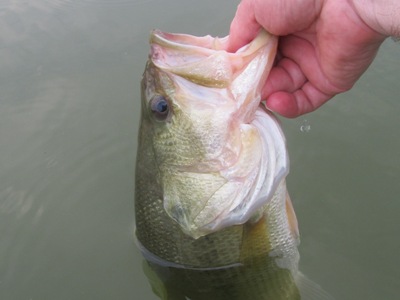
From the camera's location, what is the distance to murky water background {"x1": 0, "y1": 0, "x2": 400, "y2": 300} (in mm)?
2762

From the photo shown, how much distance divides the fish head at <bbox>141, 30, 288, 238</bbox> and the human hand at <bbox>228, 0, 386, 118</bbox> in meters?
0.14

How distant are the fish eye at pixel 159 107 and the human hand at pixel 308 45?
0.36 m

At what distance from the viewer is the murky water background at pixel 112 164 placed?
2.76m

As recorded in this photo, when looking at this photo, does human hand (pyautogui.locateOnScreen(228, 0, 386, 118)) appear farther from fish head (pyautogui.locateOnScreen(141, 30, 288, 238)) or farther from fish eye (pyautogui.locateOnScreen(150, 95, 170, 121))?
fish eye (pyautogui.locateOnScreen(150, 95, 170, 121))

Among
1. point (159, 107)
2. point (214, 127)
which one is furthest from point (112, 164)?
point (214, 127)

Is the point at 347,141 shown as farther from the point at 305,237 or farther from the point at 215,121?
the point at 215,121

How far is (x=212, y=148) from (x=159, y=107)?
0.24 meters

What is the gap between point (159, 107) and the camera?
171 centimetres

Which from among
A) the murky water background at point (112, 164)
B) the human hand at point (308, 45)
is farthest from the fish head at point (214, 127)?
the murky water background at point (112, 164)

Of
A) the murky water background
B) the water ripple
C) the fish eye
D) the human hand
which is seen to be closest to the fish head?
the fish eye

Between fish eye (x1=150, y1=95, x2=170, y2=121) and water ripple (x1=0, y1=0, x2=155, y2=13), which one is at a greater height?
water ripple (x1=0, y1=0, x2=155, y2=13)

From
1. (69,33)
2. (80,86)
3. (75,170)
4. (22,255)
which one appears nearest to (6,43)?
(69,33)

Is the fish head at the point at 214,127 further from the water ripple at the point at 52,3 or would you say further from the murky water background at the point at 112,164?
the water ripple at the point at 52,3

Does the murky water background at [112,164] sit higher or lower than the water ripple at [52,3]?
lower
